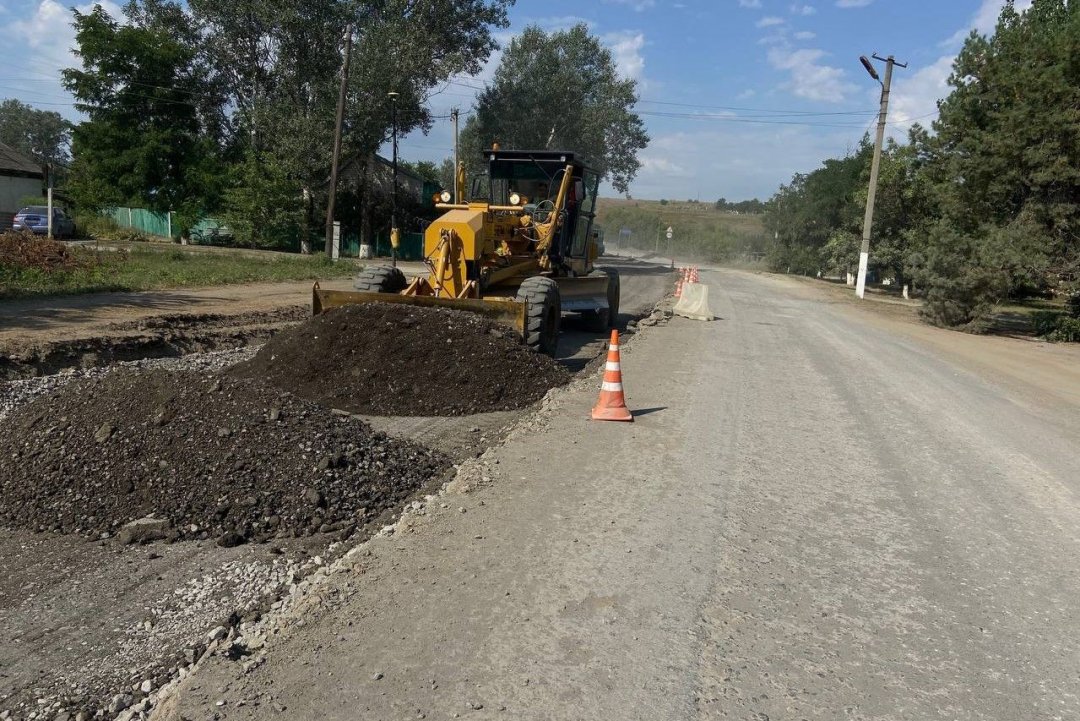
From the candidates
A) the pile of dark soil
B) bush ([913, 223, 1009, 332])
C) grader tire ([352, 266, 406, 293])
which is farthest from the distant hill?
the pile of dark soil

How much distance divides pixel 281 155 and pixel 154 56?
9.45 metres

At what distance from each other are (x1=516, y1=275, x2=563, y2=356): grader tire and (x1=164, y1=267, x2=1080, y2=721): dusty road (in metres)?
2.84

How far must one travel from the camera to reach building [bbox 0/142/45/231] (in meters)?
43.2

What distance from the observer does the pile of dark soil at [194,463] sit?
16.4 feet

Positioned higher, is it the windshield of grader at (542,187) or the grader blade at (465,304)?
the windshield of grader at (542,187)

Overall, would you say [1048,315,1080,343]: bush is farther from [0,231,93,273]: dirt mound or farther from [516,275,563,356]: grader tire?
[0,231,93,273]: dirt mound

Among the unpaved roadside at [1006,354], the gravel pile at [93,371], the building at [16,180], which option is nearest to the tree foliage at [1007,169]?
the unpaved roadside at [1006,354]

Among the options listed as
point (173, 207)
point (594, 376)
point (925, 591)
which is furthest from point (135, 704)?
point (173, 207)

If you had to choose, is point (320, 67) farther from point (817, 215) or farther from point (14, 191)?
point (817, 215)

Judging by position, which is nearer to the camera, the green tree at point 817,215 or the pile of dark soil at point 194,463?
the pile of dark soil at point 194,463

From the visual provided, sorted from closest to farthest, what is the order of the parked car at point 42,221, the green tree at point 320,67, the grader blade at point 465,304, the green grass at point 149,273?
the grader blade at point 465,304 → the green grass at point 149,273 → the parked car at point 42,221 → the green tree at point 320,67

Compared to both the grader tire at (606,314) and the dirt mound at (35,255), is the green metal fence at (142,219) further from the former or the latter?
the grader tire at (606,314)

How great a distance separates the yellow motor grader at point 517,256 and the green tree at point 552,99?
3653cm

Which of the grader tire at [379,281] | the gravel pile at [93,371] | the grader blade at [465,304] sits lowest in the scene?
the gravel pile at [93,371]
